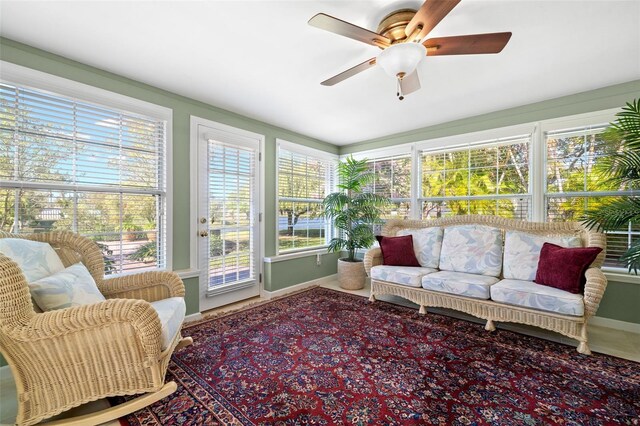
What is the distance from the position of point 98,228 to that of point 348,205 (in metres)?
3.12

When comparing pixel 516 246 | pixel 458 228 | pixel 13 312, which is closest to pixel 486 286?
pixel 516 246

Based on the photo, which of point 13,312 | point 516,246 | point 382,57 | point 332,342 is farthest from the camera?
point 516,246

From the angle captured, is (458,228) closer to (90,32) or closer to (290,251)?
(290,251)

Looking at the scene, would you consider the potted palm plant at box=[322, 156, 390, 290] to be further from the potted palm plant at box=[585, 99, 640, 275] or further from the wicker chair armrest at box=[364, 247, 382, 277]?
the potted palm plant at box=[585, 99, 640, 275]

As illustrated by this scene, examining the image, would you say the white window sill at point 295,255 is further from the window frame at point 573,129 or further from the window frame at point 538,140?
the window frame at point 573,129

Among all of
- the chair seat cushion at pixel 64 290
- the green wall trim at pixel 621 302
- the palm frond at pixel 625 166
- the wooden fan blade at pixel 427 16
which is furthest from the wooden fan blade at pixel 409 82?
the green wall trim at pixel 621 302

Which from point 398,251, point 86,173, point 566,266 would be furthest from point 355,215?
point 86,173

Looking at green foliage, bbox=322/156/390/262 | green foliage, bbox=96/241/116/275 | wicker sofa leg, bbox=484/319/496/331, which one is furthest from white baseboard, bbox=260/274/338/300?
wicker sofa leg, bbox=484/319/496/331

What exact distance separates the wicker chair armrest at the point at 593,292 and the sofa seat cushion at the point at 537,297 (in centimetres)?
5

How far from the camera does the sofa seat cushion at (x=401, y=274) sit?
309 cm

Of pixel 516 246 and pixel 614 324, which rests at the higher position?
pixel 516 246

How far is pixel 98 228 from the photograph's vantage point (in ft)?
7.96

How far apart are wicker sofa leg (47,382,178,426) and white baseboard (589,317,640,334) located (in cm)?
395

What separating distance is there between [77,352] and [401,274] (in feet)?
9.29
